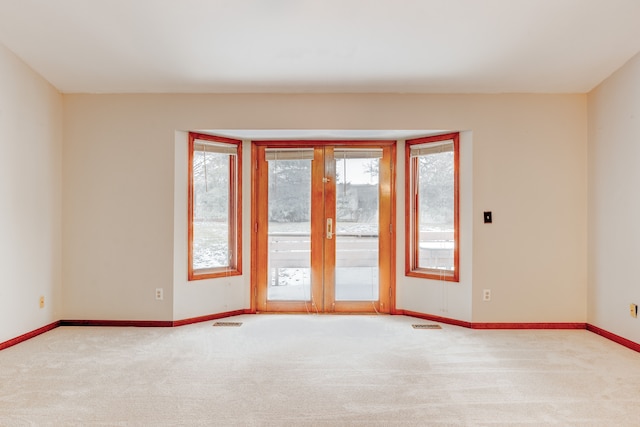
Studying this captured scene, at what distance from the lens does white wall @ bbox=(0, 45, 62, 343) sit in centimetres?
315

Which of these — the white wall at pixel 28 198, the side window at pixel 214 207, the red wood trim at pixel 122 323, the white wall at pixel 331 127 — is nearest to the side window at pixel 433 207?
the white wall at pixel 331 127

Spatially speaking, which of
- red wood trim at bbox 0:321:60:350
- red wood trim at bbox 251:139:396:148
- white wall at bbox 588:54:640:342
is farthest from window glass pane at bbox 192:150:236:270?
white wall at bbox 588:54:640:342

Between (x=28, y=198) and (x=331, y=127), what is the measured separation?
292 centimetres

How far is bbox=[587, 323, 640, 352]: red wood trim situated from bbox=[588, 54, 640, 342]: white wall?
0.04 m

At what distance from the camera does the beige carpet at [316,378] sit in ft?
6.88

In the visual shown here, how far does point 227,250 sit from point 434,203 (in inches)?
94.0

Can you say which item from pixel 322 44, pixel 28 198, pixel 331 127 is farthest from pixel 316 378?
pixel 28 198

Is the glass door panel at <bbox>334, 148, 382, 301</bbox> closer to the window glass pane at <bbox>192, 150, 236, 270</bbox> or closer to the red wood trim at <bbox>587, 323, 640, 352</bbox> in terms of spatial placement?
the window glass pane at <bbox>192, 150, 236, 270</bbox>

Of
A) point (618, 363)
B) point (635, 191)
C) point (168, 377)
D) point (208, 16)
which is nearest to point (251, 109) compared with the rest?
point (208, 16)

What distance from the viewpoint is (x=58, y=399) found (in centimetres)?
226

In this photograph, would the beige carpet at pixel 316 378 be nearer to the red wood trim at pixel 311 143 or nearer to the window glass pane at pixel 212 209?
the window glass pane at pixel 212 209

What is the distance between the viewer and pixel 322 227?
436 centimetres

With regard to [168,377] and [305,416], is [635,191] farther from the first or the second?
[168,377]

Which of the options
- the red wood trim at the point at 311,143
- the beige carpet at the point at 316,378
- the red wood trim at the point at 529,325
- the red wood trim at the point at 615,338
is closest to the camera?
the beige carpet at the point at 316,378
